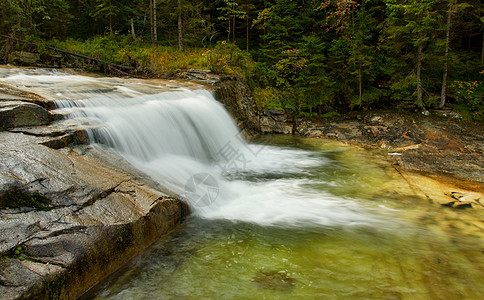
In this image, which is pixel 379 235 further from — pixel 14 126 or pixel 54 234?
pixel 14 126

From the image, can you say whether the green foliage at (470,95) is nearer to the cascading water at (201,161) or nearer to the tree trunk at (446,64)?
the tree trunk at (446,64)

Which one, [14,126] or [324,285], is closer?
[324,285]

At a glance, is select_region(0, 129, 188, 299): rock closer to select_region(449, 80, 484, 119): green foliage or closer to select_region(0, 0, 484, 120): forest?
select_region(0, 0, 484, 120): forest

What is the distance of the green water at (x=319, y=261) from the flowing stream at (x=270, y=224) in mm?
15

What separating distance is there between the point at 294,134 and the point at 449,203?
25.3 feet

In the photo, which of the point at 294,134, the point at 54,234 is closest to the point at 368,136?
the point at 294,134

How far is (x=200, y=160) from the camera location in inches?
289

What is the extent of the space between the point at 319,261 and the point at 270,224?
119 centimetres

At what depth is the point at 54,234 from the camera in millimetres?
2736

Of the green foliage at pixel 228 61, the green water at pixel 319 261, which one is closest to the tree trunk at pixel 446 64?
the green water at pixel 319 261

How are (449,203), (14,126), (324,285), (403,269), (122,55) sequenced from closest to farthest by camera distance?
(324,285) → (403,269) → (14,126) → (449,203) → (122,55)

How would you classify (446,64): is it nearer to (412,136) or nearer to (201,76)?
(412,136)

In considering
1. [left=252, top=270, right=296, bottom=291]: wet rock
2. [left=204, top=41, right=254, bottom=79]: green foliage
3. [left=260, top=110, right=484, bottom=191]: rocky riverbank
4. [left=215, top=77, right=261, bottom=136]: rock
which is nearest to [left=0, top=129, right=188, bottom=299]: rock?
[left=252, top=270, right=296, bottom=291]: wet rock

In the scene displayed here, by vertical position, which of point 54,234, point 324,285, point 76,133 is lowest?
point 324,285
